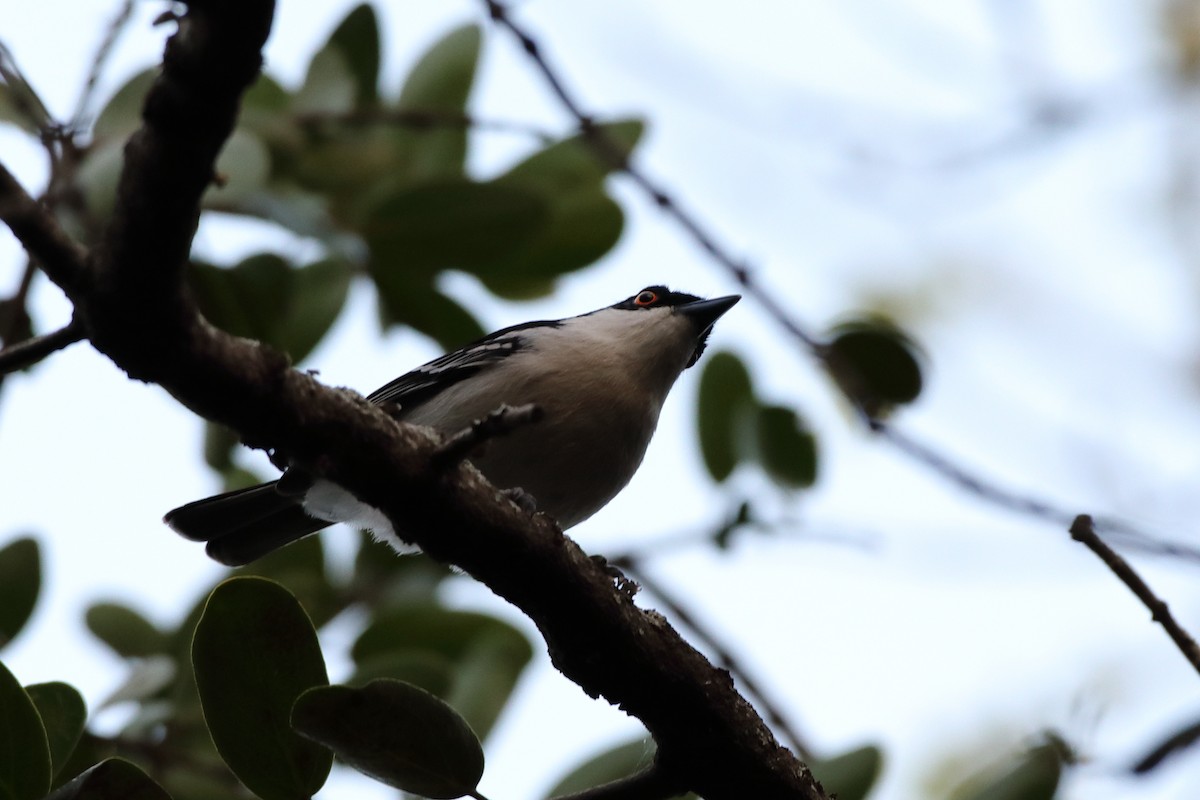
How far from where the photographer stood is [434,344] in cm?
527

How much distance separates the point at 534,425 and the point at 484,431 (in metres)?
1.80

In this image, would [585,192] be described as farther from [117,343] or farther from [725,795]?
[117,343]

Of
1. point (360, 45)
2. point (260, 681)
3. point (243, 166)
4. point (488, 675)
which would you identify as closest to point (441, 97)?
point (360, 45)

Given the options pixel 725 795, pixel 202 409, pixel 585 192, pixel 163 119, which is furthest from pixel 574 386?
pixel 163 119

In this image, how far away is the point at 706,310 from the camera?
5527 mm

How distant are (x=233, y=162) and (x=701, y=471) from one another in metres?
2.15

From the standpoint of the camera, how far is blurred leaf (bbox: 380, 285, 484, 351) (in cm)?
506

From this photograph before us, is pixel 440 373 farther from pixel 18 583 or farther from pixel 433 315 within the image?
pixel 18 583

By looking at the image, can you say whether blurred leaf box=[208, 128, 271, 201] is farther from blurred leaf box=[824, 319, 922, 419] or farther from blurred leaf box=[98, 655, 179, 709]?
blurred leaf box=[824, 319, 922, 419]

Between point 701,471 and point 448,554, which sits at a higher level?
point 701,471

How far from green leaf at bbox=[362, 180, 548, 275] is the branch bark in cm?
216

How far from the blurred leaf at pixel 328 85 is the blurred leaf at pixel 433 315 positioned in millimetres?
788

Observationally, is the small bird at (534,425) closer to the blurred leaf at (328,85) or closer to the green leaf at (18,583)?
the green leaf at (18,583)

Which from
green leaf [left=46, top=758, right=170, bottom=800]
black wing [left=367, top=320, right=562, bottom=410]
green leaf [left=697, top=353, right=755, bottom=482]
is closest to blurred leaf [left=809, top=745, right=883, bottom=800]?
green leaf [left=697, top=353, right=755, bottom=482]
